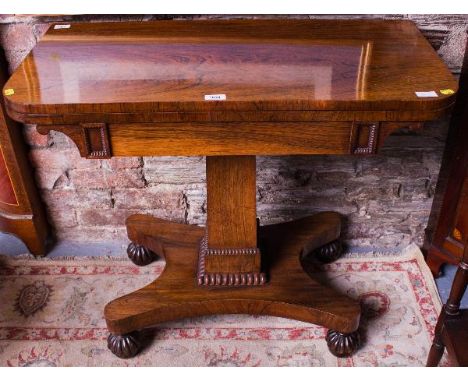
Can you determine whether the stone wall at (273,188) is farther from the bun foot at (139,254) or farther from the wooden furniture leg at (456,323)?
the wooden furniture leg at (456,323)

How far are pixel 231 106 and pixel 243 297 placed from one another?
812 millimetres

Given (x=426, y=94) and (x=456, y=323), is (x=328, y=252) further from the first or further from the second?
(x=426, y=94)

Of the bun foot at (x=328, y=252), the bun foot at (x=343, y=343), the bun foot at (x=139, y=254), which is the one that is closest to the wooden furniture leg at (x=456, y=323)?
the bun foot at (x=343, y=343)

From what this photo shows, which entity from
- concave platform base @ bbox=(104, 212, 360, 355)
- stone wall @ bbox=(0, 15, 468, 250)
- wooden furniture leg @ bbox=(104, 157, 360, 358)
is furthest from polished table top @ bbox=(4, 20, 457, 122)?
concave platform base @ bbox=(104, 212, 360, 355)

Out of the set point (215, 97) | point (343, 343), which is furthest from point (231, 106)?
point (343, 343)

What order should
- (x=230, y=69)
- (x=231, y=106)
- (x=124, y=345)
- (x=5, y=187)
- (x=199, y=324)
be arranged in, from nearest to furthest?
(x=231, y=106), (x=230, y=69), (x=124, y=345), (x=199, y=324), (x=5, y=187)

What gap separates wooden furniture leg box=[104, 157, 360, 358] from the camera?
1.81m

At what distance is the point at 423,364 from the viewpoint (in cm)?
186

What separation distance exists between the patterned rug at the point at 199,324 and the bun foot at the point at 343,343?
0.09 feet

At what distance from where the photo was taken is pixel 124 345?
73.9 inches

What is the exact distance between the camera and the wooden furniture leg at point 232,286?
181cm

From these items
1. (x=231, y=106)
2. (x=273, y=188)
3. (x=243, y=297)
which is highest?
(x=231, y=106)

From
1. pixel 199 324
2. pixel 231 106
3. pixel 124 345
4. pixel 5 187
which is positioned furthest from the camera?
pixel 5 187
